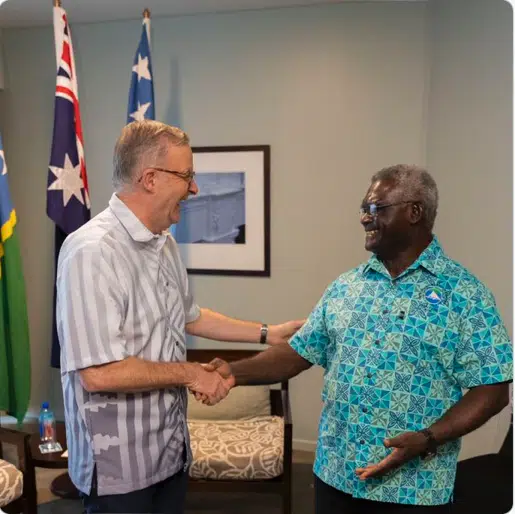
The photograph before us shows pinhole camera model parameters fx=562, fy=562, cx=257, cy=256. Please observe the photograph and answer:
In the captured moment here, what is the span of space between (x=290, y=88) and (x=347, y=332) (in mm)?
2300

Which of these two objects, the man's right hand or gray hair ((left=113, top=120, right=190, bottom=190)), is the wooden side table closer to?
the man's right hand

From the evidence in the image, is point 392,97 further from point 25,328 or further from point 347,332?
point 25,328

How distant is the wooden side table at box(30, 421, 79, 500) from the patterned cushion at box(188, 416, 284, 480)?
65cm

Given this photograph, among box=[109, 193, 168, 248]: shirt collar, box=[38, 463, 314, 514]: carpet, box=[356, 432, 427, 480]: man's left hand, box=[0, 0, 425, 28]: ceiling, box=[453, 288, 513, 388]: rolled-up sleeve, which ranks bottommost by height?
box=[38, 463, 314, 514]: carpet

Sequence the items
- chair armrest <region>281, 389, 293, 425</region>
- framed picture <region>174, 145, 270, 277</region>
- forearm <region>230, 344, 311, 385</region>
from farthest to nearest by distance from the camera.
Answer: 1. framed picture <region>174, 145, 270, 277</region>
2. chair armrest <region>281, 389, 293, 425</region>
3. forearm <region>230, 344, 311, 385</region>

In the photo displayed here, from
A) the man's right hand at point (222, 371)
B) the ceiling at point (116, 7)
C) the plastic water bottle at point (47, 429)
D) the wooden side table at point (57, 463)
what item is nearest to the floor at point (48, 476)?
the wooden side table at point (57, 463)

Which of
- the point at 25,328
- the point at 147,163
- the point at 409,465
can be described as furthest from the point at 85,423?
the point at 25,328

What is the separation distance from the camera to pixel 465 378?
4.42ft

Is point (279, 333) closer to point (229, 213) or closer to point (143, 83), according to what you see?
point (229, 213)

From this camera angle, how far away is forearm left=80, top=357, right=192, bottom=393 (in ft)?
4.85

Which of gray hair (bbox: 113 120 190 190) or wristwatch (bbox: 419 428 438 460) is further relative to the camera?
gray hair (bbox: 113 120 190 190)

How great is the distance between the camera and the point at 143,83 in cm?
327

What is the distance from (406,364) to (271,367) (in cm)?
52

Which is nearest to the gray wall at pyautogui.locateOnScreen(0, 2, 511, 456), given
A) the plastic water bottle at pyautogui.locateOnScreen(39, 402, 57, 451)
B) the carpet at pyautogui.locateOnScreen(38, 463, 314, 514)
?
the carpet at pyautogui.locateOnScreen(38, 463, 314, 514)
